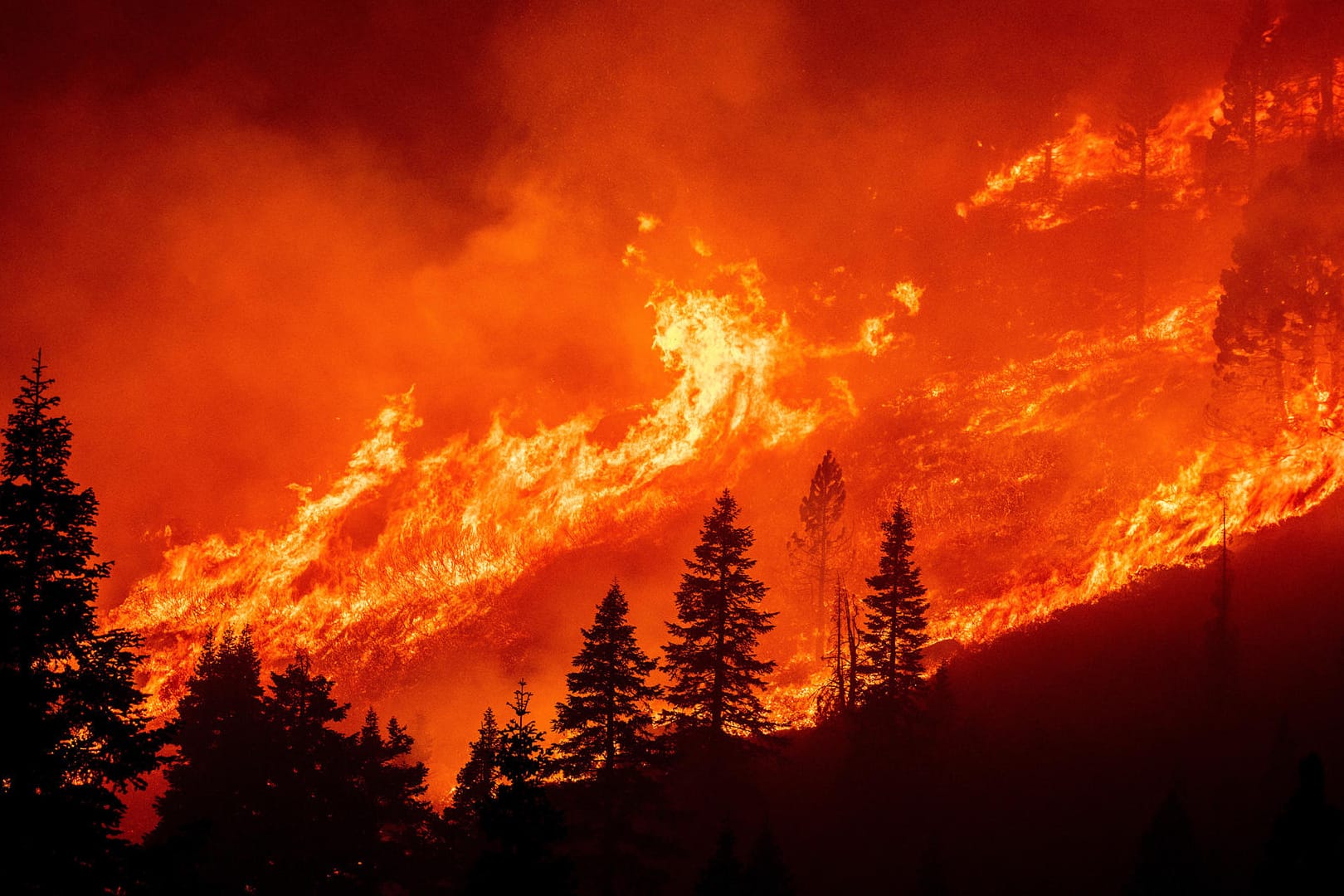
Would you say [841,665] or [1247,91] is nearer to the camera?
[841,665]

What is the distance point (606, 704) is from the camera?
26.8m

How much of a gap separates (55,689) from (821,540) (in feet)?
164

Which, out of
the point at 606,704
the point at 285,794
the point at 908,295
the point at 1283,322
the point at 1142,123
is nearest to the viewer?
the point at 285,794

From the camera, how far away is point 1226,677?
35.6 meters

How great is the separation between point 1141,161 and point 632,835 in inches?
3291

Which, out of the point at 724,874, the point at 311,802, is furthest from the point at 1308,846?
the point at 311,802

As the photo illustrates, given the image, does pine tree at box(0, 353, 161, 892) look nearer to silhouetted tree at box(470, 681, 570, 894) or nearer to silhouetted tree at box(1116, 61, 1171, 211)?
silhouetted tree at box(470, 681, 570, 894)

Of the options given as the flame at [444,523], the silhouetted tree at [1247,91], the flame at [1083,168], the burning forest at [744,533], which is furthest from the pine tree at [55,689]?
the flame at [1083,168]

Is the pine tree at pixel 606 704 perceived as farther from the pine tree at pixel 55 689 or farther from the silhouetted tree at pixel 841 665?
the pine tree at pixel 55 689

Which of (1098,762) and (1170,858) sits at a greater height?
(1098,762)

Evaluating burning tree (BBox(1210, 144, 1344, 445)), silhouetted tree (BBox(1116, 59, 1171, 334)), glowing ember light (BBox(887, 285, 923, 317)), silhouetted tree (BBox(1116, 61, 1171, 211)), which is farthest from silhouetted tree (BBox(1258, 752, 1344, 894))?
silhouetted tree (BBox(1116, 61, 1171, 211))

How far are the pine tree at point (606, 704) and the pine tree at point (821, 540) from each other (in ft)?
106

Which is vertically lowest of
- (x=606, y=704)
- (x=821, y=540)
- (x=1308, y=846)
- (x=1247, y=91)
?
(x=1308, y=846)

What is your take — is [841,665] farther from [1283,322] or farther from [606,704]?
[1283,322]
